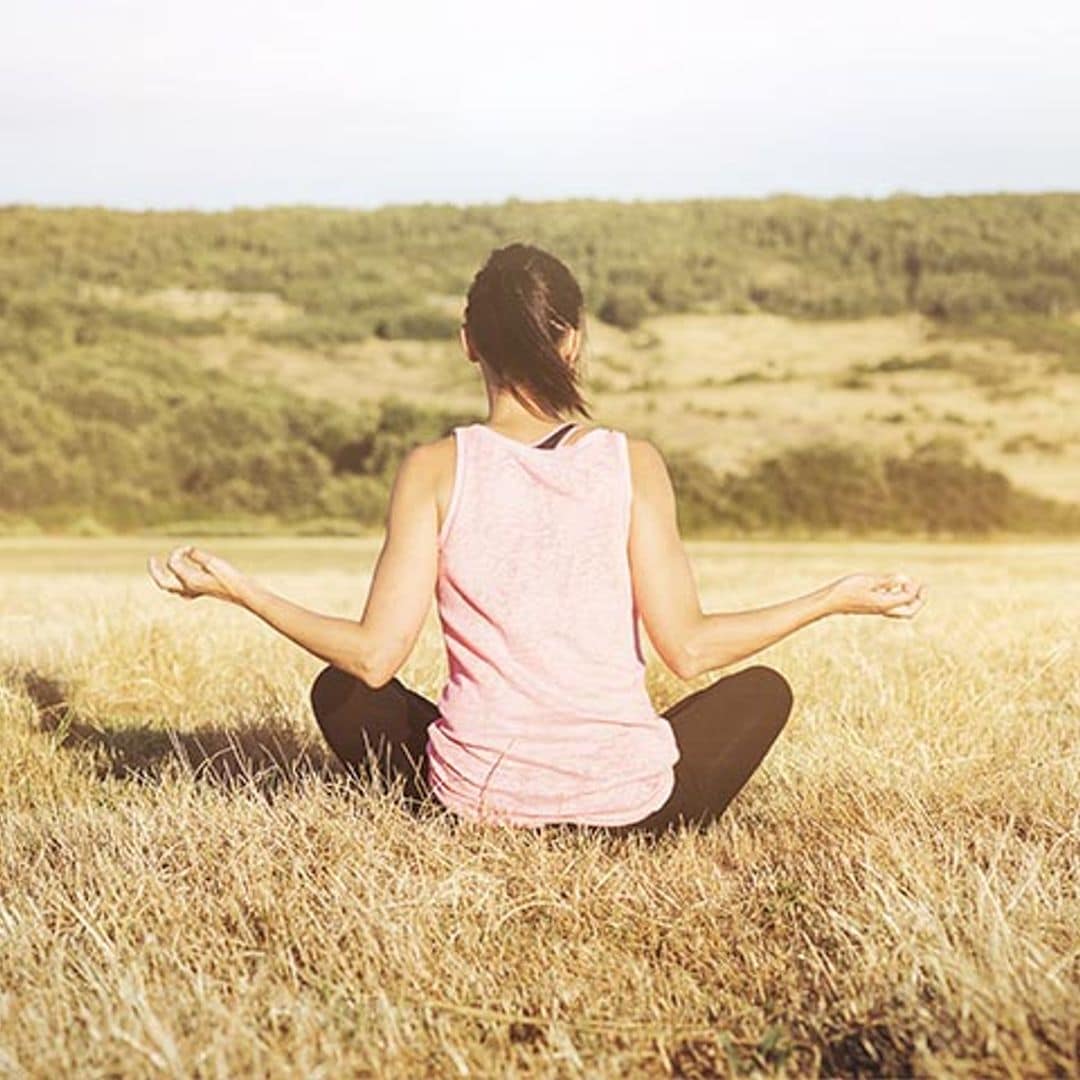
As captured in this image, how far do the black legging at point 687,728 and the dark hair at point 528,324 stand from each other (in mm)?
910

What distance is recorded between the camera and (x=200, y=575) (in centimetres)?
421

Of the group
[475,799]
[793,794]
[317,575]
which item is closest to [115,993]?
[475,799]

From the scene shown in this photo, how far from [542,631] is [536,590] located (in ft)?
0.30

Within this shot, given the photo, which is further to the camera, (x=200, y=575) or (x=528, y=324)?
(x=528, y=324)

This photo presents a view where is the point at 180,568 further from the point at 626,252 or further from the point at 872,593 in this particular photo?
the point at 626,252

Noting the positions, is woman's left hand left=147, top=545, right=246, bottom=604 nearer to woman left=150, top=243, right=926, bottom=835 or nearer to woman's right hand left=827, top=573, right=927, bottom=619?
woman left=150, top=243, right=926, bottom=835

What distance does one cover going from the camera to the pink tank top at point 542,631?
434 centimetres

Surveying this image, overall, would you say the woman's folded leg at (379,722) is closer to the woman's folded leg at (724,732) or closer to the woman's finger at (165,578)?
the woman's folded leg at (724,732)

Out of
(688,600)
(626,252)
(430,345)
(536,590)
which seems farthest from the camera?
(626,252)

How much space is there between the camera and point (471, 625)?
4.42 metres

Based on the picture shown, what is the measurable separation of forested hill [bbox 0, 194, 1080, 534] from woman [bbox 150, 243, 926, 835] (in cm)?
2395

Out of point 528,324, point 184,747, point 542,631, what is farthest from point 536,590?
point 184,747

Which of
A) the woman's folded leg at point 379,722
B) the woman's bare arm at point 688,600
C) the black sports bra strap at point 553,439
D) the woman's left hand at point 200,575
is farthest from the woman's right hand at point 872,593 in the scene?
the woman's left hand at point 200,575

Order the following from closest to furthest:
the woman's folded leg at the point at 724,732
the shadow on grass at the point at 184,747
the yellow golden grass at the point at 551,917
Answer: the yellow golden grass at the point at 551,917 → the woman's folded leg at the point at 724,732 → the shadow on grass at the point at 184,747
